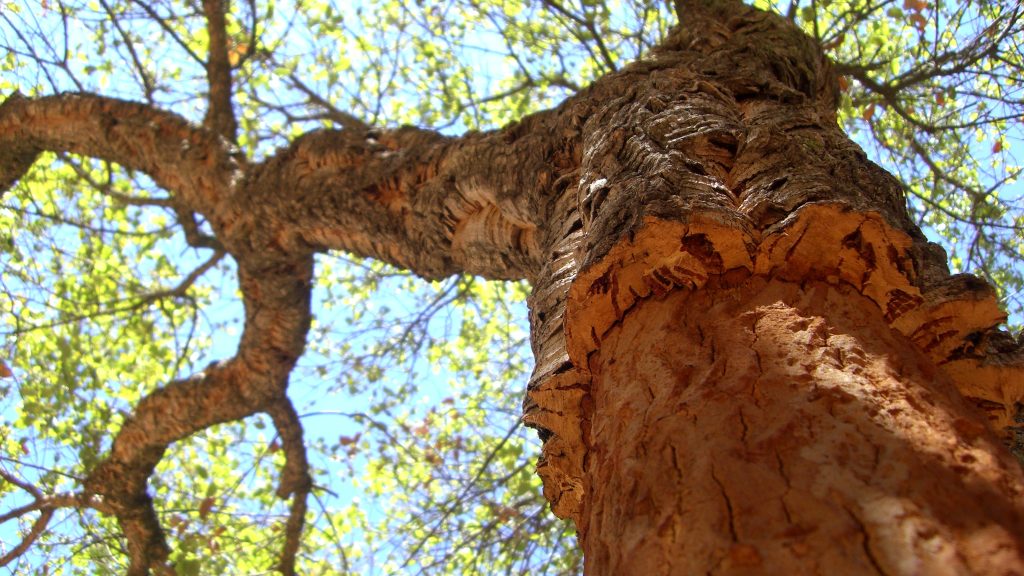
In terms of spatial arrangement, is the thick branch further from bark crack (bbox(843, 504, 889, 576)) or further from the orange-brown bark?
bark crack (bbox(843, 504, 889, 576))

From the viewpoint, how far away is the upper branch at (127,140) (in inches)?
176

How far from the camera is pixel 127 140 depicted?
15.5 feet

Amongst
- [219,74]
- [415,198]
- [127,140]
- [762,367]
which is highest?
[219,74]

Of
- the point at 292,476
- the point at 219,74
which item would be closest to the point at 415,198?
the point at 292,476

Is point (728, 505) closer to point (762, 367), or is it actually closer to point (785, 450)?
point (785, 450)

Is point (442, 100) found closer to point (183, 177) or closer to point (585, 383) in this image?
point (183, 177)

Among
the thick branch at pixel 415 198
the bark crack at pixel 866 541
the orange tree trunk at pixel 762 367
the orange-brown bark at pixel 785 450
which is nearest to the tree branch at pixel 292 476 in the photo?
the thick branch at pixel 415 198

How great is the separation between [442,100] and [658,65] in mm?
4297

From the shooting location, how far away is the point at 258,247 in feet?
13.7

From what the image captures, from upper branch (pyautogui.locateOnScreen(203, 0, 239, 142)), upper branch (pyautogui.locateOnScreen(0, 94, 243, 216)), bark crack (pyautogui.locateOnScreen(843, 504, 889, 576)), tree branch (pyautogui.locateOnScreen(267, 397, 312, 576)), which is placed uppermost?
upper branch (pyautogui.locateOnScreen(203, 0, 239, 142))

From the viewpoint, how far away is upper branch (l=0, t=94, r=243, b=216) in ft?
14.6

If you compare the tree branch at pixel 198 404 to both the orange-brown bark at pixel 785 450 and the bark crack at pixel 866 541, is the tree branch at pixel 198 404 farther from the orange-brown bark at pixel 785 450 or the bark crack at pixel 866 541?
the bark crack at pixel 866 541

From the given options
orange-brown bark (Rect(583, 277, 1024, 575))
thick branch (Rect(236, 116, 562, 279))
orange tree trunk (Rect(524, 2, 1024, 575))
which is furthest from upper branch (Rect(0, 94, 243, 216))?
orange-brown bark (Rect(583, 277, 1024, 575))

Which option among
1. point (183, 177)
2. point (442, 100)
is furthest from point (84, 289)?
point (442, 100)
